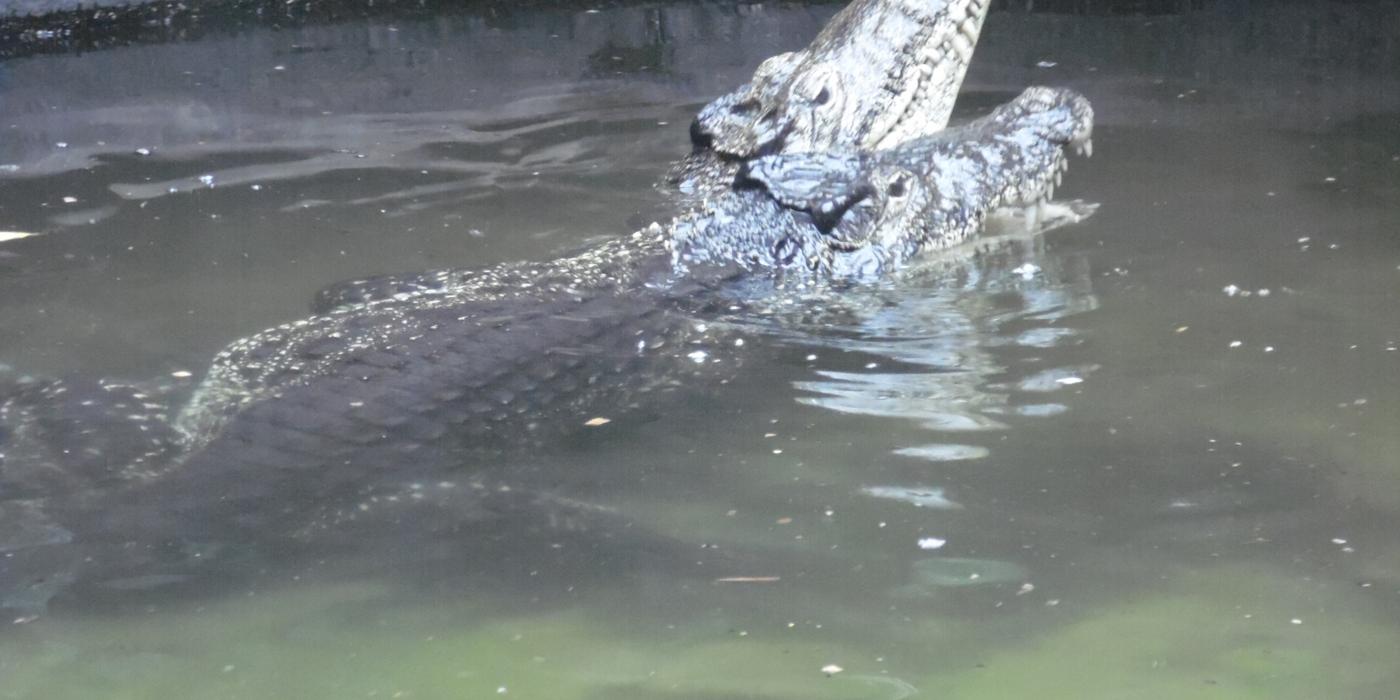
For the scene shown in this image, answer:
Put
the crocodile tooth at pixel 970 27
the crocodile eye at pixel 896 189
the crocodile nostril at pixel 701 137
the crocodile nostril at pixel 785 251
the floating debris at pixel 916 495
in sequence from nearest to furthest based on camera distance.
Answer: the floating debris at pixel 916 495 < the crocodile nostril at pixel 785 251 < the crocodile eye at pixel 896 189 < the crocodile nostril at pixel 701 137 < the crocodile tooth at pixel 970 27

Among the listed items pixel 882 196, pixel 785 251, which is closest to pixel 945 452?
pixel 785 251

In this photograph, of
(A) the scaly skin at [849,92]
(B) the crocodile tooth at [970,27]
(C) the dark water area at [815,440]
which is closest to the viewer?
(C) the dark water area at [815,440]

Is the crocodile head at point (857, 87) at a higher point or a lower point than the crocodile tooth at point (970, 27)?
lower

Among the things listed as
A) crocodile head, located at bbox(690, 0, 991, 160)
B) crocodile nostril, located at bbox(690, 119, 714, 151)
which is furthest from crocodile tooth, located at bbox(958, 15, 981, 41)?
crocodile nostril, located at bbox(690, 119, 714, 151)

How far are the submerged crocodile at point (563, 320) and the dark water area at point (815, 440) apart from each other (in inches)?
6.1

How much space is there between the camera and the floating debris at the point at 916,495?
132 inches

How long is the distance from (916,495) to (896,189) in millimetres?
2311

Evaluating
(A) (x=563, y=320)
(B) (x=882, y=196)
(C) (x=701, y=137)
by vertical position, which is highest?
(C) (x=701, y=137)

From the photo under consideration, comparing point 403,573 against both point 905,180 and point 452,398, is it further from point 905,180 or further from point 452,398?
point 905,180

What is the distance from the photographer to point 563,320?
4535mm

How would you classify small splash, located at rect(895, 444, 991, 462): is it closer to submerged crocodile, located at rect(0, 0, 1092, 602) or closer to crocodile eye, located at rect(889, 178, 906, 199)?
submerged crocodile, located at rect(0, 0, 1092, 602)

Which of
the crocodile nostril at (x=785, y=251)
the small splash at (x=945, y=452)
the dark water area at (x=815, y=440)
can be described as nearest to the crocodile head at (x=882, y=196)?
the crocodile nostril at (x=785, y=251)

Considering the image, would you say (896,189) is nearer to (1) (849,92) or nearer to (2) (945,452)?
(1) (849,92)

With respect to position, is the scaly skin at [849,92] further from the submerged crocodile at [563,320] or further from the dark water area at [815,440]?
the dark water area at [815,440]
